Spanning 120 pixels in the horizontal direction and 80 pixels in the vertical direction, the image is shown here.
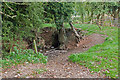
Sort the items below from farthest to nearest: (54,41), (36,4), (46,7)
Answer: (54,41), (46,7), (36,4)

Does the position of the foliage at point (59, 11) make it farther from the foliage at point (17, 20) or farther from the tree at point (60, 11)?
the foliage at point (17, 20)

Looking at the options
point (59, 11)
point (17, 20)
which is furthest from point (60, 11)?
point (17, 20)

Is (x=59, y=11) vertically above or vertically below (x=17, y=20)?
above

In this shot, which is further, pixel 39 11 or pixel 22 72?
pixel 39 11

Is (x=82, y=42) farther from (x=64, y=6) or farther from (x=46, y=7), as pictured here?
(x=46, y=7)

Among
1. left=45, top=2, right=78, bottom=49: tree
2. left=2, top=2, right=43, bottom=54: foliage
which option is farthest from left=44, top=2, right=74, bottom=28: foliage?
left=2, top=2, right=43, bottom=54: foliage

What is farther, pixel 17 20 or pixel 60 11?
pixel 60 11

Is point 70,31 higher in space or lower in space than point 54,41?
higher

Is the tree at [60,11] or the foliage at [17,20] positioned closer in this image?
the foliage at [17,20]

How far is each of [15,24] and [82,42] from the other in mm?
3883

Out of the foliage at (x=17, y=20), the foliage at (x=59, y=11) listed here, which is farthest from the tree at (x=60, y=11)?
the foliage at (x=17, y=20)

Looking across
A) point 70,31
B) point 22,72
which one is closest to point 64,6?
point 70,31

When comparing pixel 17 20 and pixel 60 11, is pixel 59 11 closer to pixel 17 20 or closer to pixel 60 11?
pixel 60 11

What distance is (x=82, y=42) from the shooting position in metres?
6.80
